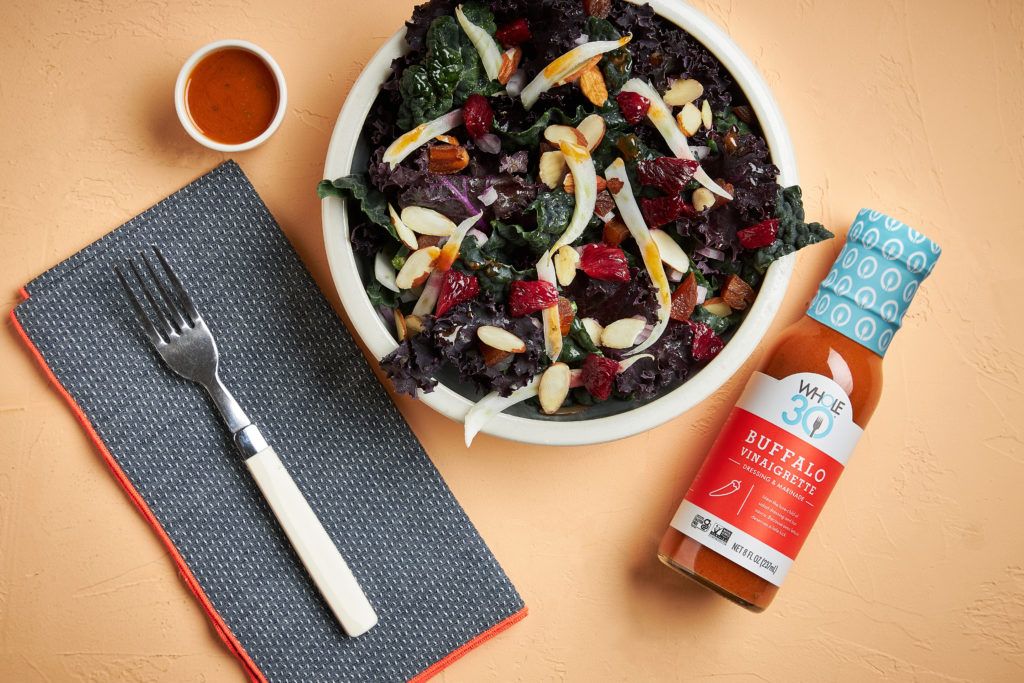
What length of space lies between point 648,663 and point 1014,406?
41.3 inches

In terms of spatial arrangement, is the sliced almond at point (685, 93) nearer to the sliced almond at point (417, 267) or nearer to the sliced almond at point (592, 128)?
the sliced almond at point (592, 128)

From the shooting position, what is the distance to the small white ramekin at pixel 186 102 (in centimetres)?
152

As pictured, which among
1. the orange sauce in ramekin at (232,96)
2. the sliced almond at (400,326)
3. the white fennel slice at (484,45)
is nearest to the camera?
the white fennel slice at (484,45)

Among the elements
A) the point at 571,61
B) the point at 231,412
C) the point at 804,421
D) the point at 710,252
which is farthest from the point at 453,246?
the point at 804,421

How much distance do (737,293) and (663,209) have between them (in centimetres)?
23

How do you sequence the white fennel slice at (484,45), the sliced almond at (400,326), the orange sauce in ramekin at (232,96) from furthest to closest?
the orange sauce in ramekin at (232,96), the sliced almond at (400,326), the white fennel slice at (484,45)

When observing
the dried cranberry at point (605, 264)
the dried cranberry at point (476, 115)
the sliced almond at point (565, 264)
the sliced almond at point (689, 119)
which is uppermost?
the sliced almond at point (689, 119)

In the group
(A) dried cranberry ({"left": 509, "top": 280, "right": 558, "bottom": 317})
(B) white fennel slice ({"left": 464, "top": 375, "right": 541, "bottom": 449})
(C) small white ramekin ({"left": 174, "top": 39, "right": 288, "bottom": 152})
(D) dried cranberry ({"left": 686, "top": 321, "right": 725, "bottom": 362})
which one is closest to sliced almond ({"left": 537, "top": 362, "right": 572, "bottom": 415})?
(B) white fennel slice ({"left": 464, "top": 375, "right": 541, "bottom": 449})

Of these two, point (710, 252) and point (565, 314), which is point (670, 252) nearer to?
point (710, 252)

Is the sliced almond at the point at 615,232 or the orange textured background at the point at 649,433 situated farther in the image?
the orange textured background at the point at 649,433

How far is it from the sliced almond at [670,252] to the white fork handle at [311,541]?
2.95 feet

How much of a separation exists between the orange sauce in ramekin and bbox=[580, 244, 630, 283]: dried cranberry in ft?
2.41

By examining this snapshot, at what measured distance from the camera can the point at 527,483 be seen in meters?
1.73

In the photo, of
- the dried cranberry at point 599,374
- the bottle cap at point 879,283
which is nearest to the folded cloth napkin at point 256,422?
the dried cranberry at point 599,374
